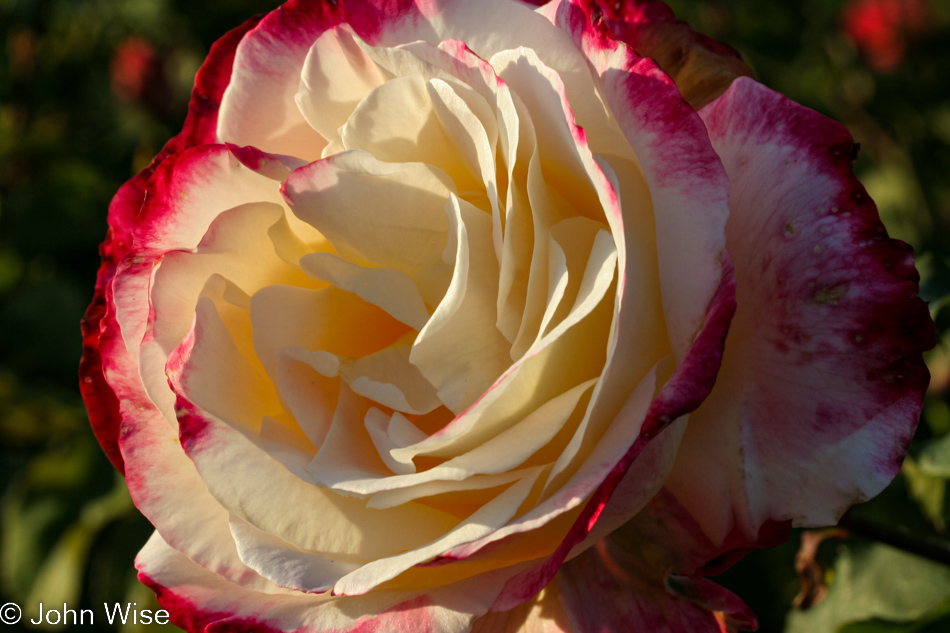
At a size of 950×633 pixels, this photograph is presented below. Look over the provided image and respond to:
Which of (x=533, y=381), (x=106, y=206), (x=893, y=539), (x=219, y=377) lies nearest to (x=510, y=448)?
(x=533, y=381)

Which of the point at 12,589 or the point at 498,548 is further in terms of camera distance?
the point at 12,589

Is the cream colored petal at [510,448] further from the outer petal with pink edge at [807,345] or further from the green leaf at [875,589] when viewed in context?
the green leaf at [875,589]

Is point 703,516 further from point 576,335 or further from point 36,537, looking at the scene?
point 36,537

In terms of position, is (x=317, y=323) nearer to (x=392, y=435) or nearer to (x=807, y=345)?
(x=392, y=435)

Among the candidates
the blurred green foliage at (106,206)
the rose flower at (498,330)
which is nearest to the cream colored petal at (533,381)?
the rose flower at (498,330)

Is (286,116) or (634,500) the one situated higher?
(286,116)

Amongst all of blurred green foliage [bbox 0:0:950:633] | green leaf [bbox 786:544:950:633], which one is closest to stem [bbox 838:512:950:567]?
blurred green foliage [bbox 0:0:950:633]

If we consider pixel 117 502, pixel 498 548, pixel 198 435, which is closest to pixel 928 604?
pixel 498 548
